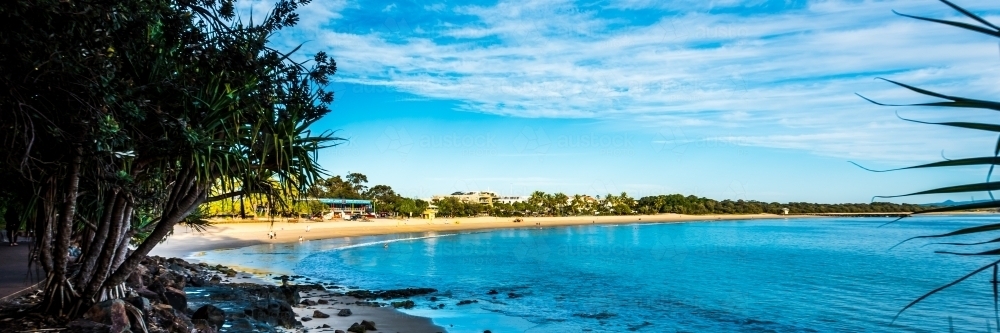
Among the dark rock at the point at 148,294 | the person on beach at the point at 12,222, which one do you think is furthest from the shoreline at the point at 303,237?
the person on beach at the point at 12,222

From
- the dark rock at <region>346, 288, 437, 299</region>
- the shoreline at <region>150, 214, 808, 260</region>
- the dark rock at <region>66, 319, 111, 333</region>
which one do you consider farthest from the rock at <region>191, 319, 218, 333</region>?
the shoreline at <region>150, 214, 808, 260</region>

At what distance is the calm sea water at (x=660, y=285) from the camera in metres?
19.0

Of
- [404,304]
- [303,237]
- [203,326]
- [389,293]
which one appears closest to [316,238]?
[303,237]

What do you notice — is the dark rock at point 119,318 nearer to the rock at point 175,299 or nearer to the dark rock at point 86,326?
the dark rock at point 86,326

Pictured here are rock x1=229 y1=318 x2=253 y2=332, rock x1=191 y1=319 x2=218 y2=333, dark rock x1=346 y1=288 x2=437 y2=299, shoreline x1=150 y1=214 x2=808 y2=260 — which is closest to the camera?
rock x1=191 y1=319 x2=218 y2=333

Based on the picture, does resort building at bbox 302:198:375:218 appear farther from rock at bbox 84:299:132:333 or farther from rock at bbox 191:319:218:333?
rock at bbox 84:299:132:333

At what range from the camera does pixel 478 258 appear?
41.8 meters

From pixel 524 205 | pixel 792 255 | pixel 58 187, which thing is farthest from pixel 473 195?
pixel 58 187

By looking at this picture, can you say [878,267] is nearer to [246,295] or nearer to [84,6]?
[246,295]

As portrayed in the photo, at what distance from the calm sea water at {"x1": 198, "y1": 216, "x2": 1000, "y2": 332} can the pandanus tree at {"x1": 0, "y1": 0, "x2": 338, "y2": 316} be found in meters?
8.53

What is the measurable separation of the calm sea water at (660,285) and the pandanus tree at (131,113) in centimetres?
853

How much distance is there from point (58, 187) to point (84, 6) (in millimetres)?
3420

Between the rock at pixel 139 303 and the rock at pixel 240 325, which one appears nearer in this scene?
the rock at pixel 139 303

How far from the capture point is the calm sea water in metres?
19.0
